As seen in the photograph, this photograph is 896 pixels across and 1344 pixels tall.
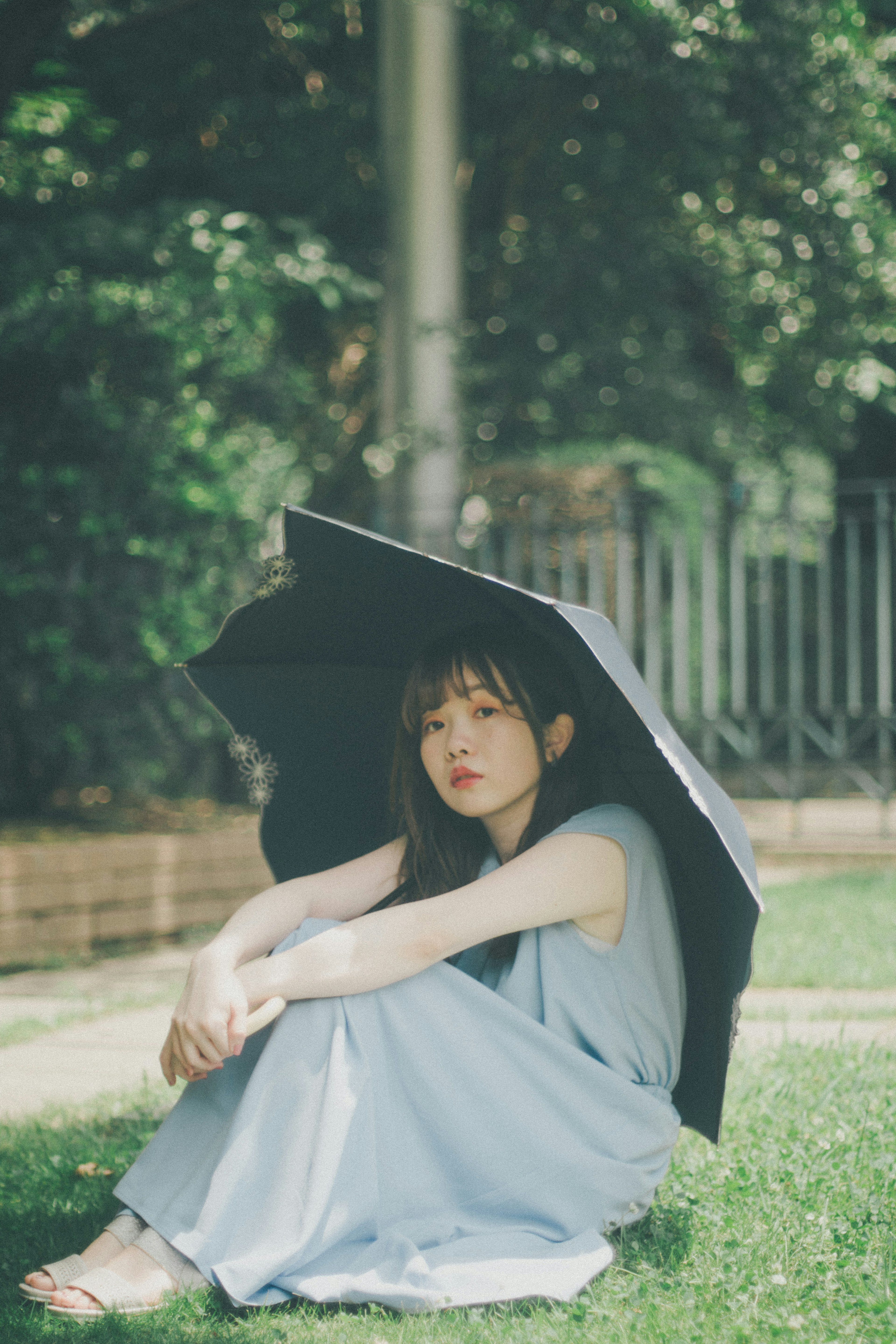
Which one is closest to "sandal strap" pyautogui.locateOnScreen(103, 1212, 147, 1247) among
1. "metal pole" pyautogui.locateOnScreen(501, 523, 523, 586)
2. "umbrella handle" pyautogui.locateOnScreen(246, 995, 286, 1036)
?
"umbrella handle" pyautogui.locateOnScreen(246, 995, 286, 1036)

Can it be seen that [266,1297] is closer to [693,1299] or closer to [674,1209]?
[693,1299]

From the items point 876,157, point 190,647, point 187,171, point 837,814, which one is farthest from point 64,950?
point 876,157

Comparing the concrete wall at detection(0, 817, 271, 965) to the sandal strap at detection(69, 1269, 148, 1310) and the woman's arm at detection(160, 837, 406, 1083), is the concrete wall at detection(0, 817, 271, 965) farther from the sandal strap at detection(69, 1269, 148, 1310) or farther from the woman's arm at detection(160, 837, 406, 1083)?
the sandal strap at detection(69, 1269, 148, 1310)

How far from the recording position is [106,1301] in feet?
6.34

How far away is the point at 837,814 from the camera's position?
9789 millimetres

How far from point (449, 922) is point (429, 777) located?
47cm

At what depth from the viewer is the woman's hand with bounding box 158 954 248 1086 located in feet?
6.55

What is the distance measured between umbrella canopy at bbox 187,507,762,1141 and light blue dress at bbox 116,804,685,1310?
94 millimetres

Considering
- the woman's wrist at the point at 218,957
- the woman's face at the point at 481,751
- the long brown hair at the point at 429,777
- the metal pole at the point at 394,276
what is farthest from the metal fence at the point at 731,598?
the woman's wrist at the point at 218,957

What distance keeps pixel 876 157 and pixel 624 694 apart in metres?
8.29

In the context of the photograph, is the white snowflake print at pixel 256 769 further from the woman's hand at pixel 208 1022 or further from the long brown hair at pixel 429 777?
the woman's hand at pixel 208 1022

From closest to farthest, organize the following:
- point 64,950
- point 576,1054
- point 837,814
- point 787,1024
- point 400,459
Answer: point 576,1054
point 787,1024
point 64,950
point 400,459
point 837,814

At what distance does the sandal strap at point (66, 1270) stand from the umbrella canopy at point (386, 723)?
0.91m

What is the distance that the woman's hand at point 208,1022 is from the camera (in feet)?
6.55
